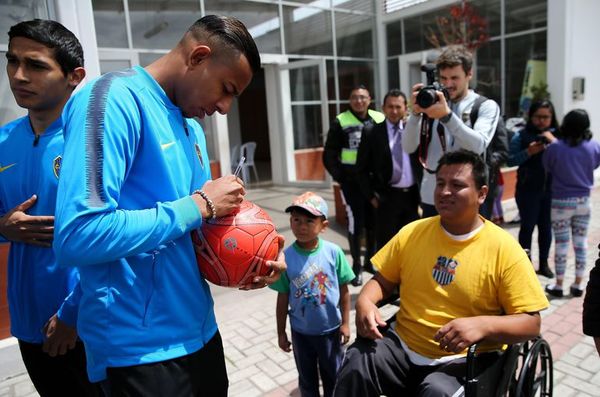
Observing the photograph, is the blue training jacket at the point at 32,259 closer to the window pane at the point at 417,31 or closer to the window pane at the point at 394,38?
the window pane at the point at 417,31

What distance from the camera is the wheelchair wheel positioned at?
6.34ft

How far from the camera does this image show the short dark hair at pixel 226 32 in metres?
1.28

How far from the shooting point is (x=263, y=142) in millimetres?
19219

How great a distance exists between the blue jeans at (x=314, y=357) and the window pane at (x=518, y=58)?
10342 mm

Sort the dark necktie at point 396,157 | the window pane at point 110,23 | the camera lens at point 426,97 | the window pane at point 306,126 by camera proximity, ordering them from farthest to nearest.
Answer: the window pane at point 306,126, the window pane at point 110,23, the dark necktie at point 396,157, the camera lens at point 426,97

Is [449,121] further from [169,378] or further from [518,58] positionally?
[518,58]

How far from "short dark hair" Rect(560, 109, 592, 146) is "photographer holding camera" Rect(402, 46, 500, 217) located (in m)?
1.56

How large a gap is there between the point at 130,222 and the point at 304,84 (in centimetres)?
995

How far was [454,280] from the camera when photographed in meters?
2.14

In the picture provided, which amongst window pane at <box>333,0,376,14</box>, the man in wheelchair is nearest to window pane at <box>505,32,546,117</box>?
window pane at <box>333,0,376,14</box>

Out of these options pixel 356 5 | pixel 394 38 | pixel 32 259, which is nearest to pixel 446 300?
pixel 32 259

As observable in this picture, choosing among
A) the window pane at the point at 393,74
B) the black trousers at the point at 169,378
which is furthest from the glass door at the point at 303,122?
the black trousers at the point at 169,378

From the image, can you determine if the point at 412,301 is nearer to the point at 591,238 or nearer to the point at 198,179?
the point at 198,179

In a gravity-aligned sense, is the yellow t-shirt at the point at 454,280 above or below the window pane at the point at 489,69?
below
